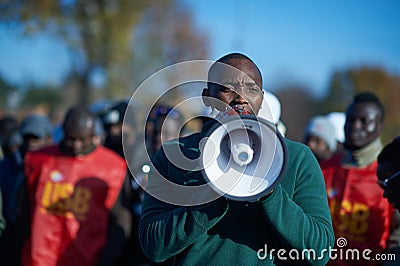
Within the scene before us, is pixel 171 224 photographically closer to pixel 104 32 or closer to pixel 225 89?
pixel 225 89

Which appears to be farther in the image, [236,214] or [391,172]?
[391,172]

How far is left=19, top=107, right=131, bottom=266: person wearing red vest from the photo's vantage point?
13.1ft

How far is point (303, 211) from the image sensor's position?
7.07 feet

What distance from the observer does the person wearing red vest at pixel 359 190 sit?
3.36m

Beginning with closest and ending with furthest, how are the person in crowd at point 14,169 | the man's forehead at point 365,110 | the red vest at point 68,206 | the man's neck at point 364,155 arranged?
Result: the man's neck at point 364,155, the man's forehead at point 365,110, the red vest at point 68,206, the person in crowd at point 14,169

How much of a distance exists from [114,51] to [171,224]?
22535 mm

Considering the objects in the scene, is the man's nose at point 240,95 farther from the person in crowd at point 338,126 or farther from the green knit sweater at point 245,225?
the person in crowd at point 338,126

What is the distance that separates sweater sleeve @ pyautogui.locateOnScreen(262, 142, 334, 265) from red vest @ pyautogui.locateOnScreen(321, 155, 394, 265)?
124 centimetres

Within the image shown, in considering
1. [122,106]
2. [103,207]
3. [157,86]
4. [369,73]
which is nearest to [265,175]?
[157,86]

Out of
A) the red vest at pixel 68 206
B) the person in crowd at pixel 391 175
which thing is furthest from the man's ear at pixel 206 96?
the red vest at pixel 68 206

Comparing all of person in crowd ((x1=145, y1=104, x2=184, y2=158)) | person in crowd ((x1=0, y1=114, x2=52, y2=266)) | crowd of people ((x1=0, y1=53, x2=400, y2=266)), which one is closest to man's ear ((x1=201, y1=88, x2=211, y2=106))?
crowd of people ((x1=0, y1=53, x2=400, y2=266))

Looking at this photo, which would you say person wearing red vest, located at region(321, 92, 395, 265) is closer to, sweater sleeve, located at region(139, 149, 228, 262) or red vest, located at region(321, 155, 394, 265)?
red vest, located at region(321, 155, 394, 265)

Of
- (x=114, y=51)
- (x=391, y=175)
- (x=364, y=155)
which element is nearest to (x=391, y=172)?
(x=391, y=175)

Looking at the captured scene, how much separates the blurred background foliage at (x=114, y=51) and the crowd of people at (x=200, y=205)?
42.3 ft
